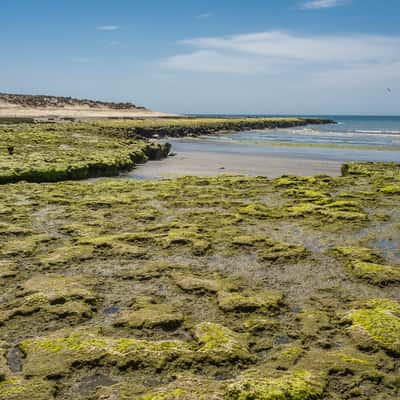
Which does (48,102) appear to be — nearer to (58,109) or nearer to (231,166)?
(58,109)

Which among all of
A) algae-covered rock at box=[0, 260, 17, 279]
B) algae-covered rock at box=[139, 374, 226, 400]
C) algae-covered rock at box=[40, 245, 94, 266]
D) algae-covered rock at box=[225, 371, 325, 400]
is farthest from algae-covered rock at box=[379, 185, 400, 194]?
algae-covered rock at box=[139, 374, 226, 400]

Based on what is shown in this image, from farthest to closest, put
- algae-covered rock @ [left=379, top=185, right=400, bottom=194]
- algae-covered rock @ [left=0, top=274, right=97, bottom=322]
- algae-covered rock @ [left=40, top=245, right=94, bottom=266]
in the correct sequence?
algae-covered rock @ [left=379, top=185, right=400, bottom=194], algae-covered rock @ [left=40, top=245, right=94, bottom=266], algae-covered rock @ [left=0, top=274, right=97, bottom=322]

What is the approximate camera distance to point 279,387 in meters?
7.23

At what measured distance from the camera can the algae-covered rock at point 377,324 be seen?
8.73 m

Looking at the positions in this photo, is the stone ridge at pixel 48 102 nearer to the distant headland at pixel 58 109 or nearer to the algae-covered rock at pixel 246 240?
the distant headland at pixel 58 109

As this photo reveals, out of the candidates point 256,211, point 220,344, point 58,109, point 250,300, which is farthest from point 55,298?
point 58,109

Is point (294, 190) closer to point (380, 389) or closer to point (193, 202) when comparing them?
point (193, 202)

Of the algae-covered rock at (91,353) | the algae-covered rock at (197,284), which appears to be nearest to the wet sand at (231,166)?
the algae-covered rock at (197,284)

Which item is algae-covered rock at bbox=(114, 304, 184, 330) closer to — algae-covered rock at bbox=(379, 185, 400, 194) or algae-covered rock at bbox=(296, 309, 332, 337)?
algae-covered rock at bbox=(296, 309, 332, 337)

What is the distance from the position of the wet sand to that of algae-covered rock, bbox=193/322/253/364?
24.3 metres

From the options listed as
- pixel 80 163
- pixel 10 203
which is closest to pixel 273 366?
pixel 10 203

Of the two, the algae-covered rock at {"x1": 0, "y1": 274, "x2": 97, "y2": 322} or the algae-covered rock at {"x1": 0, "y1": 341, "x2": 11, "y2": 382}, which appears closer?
the algae-covered rock at {"x1": 0, "y1": 341, "x2": 11, "y2": 382}

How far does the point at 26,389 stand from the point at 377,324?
6.92 meters

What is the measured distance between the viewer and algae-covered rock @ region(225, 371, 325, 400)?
7043 millimetres
